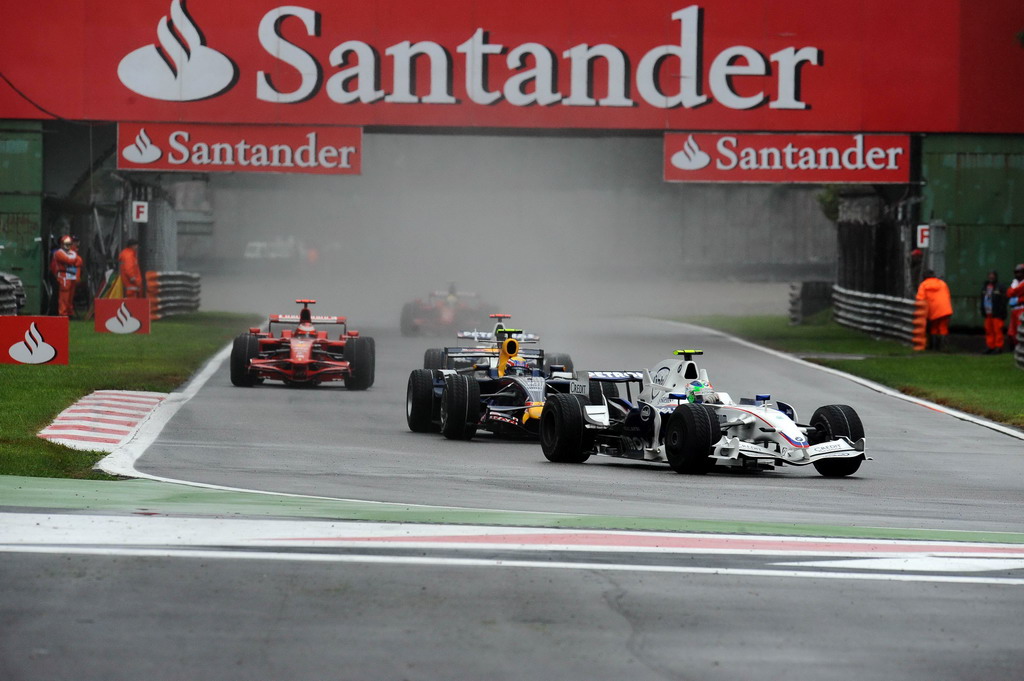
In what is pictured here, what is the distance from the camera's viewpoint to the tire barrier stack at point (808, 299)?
42906mm

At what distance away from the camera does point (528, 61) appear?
111ft

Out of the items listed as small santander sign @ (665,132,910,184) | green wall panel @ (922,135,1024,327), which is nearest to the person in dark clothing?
green wall panel @ (922,135,1024,327)

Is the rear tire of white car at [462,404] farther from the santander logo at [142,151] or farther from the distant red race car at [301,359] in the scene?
the santander logo at [142,151]

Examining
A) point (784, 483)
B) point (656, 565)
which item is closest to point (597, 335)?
point (784, 483)

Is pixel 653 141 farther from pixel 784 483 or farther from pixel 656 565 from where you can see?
pixel 656 565

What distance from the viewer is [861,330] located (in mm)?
37062

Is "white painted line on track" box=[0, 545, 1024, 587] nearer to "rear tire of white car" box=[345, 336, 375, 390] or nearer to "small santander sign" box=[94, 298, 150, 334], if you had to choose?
"rear tire of white car" box=[345, 336, 375, 390]

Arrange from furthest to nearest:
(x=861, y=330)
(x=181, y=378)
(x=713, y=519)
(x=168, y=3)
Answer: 1. (x=861, y=330)
2. (x=168, y=3)
3. (x=181, y=378)
4. (x=713, y=519)

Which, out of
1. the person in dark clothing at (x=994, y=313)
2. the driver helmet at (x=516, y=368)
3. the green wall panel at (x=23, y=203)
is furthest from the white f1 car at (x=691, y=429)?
the green wall panel at (x=23, y=203)

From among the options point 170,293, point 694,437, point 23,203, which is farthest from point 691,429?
point 170,293

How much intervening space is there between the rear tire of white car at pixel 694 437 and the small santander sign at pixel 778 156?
68.2ft

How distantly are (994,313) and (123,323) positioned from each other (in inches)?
641

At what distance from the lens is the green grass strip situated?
9.50 metres

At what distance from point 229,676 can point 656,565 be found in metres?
2.91
